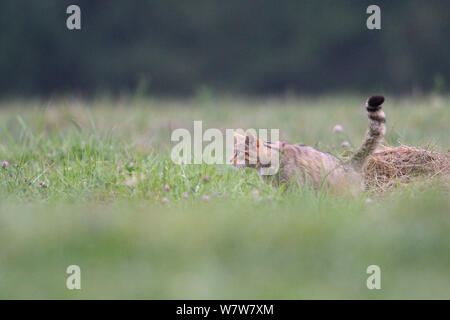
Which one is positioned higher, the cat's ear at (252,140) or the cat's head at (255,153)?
the cat's ear at (252,140)

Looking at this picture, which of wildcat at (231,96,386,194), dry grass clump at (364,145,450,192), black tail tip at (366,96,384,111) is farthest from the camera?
dry grass clump at (364,145,450,192)

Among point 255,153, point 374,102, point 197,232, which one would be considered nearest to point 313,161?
point 255,153

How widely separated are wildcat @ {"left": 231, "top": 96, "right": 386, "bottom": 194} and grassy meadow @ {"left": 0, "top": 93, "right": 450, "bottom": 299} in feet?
0.49

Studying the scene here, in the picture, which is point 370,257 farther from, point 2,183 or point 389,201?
point 2,183

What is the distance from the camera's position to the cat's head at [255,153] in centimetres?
477

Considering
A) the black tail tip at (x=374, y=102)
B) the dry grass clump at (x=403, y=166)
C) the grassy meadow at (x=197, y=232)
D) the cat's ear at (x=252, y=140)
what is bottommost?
the grassy meadow at (x=197, y=232)

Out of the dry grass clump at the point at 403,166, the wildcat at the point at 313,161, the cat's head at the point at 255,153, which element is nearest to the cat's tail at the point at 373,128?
the wildcat at the point at 313,161

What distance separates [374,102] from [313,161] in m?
0.61

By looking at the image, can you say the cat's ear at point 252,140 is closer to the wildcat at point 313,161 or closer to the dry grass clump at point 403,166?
the wildcat at point 313,161

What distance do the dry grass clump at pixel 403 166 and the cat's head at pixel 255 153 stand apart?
0.77 meters

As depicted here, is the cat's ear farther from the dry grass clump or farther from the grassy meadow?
the dry grass clump

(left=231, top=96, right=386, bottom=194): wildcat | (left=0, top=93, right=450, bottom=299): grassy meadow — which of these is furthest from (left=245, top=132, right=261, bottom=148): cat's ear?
(left=0, top=93, right=450, bottom=299): grassy meadow

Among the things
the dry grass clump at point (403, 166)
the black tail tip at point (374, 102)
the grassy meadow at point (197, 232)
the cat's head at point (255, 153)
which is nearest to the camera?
the grassy meadow at point (197, 232)

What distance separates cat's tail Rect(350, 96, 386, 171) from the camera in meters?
4.45
